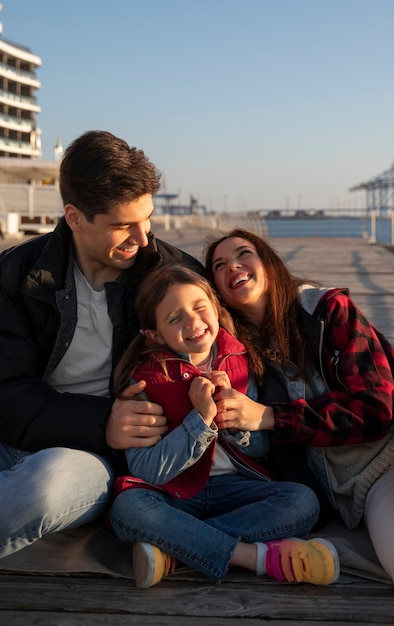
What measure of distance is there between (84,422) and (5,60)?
38557mm

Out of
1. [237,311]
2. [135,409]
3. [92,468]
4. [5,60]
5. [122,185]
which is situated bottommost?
[92,468]

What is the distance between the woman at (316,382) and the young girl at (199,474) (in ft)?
0.24

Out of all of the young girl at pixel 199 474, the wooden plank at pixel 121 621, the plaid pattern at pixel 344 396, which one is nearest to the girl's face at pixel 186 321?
the young girl at pixel 199 474

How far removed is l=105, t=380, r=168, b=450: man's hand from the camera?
1881 mm

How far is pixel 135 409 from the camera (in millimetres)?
1905

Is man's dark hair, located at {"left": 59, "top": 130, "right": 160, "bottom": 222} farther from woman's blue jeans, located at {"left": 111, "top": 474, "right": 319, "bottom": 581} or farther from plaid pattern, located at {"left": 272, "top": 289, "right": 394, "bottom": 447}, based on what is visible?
woman's blue jeans, located at {"left": 111, "top": 474, "right": 319, "bottom": 581}

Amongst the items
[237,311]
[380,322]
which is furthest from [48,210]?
[237,311]

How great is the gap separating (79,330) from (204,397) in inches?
19.8

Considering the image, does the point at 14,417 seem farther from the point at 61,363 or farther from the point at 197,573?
the point at 197,573

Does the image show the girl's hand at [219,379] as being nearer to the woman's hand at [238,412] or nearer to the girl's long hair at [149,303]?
the woman's hand at [238,412]

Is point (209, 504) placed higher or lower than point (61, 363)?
lower

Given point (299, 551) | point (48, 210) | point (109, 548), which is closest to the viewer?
point (299, 551)

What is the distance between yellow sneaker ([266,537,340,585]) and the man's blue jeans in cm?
46

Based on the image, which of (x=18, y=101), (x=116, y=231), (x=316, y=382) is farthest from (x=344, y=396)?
(x=18, y=101)
